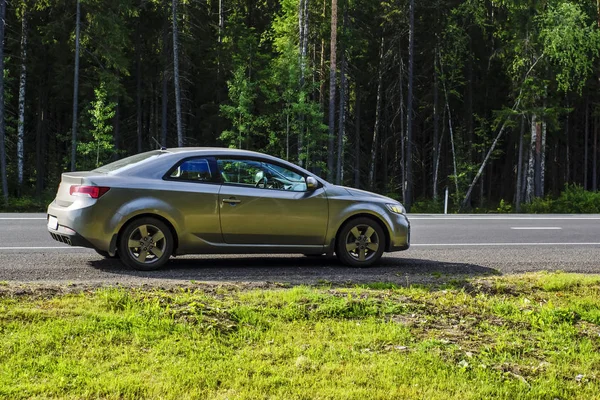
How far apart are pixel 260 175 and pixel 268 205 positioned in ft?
1.50

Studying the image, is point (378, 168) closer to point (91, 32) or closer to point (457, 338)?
point (91, 32)

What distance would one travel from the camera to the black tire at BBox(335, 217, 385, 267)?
10.2 metres

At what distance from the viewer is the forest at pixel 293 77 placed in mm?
35781

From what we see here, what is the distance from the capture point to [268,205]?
9.73m

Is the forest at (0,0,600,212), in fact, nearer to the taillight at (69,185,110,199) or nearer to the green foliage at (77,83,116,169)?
the green foliage at (77,83,116,169)

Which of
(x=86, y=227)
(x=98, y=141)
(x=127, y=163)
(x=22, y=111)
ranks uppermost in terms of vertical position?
(x=22, y=111)

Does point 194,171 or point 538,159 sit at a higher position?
point 538,159

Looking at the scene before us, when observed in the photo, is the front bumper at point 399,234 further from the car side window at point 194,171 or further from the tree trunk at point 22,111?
the tree trunk at point 22,111

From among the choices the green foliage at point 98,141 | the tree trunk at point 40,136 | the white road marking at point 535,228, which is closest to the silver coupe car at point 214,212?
the white road marking at point 535,228

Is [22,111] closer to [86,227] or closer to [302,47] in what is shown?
[302,47]

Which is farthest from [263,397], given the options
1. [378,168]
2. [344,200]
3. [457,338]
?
[378,168]

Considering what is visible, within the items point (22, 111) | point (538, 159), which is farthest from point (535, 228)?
point (22, 111)

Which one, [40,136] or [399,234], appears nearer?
[399,234]

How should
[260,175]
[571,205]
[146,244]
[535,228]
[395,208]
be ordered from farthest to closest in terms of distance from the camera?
1. [571,205]
2. [535,228]
3. [395,208]
4. [260,175]
5. [146,244]
